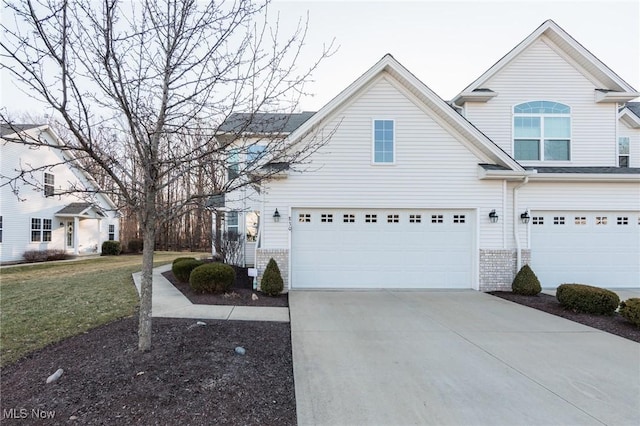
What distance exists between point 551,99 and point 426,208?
5.98 meters

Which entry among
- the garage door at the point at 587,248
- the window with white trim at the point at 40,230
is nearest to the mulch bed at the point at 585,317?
the garage door at the point at 587,248

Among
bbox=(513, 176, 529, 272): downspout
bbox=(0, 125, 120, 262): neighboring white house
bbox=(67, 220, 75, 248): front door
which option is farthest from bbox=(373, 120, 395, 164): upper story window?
bbox=(67, 220, 75, 248): front door

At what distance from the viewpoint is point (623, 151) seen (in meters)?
11.8

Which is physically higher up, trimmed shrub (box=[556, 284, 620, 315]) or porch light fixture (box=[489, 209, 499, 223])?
porch light fixture (box=[489, 209, 499, 223])

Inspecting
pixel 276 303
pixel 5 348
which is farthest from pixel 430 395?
pixel 5 348

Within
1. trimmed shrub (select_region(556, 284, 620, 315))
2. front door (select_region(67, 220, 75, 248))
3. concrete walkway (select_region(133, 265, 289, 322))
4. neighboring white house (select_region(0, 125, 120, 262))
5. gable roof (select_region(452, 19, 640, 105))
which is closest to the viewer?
concrete walkway (select_region(133, 265, 289, 322))

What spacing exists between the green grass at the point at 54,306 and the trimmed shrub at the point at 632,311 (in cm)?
976

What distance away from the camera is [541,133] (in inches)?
439

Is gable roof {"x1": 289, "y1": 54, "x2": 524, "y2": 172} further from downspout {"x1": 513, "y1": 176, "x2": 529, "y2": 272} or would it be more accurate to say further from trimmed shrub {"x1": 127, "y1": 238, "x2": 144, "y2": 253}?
trimmed shrub {"x1": 127, "y1": 238, "x2": 144, "y2": 253}

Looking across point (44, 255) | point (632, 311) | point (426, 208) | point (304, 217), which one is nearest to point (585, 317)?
point (632, 311)

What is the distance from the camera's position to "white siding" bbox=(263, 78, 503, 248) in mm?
9758

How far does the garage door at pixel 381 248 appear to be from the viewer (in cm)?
984

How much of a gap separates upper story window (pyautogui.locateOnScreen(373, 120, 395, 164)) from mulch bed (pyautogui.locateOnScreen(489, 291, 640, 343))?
5.11 m

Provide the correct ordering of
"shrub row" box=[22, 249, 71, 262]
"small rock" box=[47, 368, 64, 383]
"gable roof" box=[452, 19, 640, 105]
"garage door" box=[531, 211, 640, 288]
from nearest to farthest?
"small rock" box=[47, 368, 64, 383] < "garage door" box=[531, 211, 640, 288] < "gable roof" box=[452, 19, 640, 105] < "shrub row" box=[22, 249, 71, 262]
